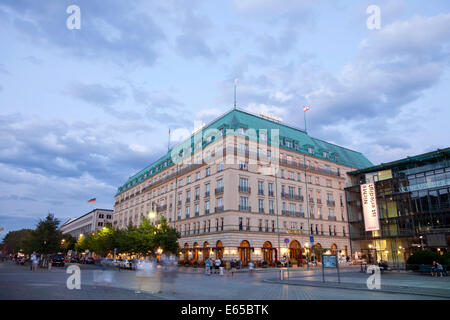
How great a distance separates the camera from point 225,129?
2105 inches

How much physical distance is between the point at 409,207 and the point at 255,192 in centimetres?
2630

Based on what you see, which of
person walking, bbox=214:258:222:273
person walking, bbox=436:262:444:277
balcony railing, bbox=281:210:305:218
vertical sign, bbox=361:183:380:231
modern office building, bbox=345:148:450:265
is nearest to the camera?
person walking, bbox=436:262:444:277

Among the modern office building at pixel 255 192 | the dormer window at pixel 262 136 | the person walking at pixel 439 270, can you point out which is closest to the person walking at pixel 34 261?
the modern office building at pixel 255 192

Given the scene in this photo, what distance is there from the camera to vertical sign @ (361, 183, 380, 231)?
41781mm

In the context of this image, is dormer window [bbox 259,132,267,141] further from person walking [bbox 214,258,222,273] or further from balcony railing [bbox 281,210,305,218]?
person walking [bbox 214,258,222,273]

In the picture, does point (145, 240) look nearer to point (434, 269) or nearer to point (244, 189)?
point (244, 189)

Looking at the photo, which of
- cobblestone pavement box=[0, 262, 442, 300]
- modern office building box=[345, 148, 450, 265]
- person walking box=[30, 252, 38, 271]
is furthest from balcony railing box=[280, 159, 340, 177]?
person walking box=[30, 252, 38, 271]

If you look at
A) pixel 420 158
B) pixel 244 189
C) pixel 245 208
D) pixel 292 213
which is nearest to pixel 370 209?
pixel 292 213

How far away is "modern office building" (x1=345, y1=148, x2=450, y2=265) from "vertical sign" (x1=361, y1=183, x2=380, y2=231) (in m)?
0.14

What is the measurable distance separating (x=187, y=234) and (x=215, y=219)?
10.2 metres

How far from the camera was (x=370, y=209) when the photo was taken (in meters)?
44.1
